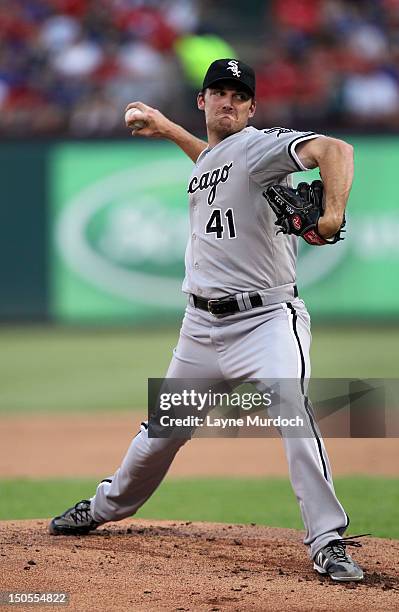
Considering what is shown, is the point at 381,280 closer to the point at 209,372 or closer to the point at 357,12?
the point at 357,12

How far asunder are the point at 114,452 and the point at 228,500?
5.24 ft

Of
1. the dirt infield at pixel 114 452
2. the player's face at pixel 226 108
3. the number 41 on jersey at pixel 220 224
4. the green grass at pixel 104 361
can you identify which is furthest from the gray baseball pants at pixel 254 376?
the green grass at pixel 104 361

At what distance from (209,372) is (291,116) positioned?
1025 cm

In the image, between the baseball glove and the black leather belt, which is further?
the black leather belt

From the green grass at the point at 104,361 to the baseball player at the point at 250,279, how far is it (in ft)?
16.1

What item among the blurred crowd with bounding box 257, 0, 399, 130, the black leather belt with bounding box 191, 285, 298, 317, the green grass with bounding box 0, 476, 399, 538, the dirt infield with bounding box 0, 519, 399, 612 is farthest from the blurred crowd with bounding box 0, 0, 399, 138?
the black leather belt with bounding box 191, 285, 298, 317

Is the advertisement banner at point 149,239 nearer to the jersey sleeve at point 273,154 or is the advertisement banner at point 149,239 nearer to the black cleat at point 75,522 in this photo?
the black cleat at point 75,522

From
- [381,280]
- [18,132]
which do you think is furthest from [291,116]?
[18,132]

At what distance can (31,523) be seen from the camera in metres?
5.44

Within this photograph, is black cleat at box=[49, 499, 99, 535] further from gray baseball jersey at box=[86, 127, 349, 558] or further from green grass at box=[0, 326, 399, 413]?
green grass at box=[0, 326, 399, 413]

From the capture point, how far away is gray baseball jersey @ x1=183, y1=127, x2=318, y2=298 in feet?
15.0

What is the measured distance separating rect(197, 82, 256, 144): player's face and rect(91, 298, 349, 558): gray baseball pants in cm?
78

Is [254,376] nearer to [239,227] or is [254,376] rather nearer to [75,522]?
[239,227]

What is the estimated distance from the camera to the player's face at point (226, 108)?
468 centimetres
